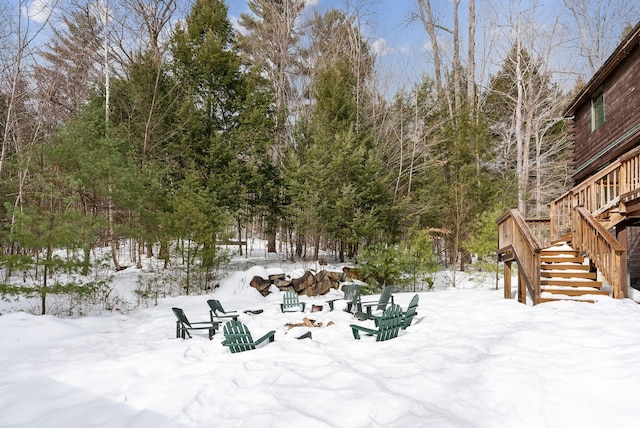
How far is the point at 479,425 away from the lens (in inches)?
116

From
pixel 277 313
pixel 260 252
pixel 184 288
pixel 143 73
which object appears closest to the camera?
pixel 277 313

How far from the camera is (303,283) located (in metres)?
12.9

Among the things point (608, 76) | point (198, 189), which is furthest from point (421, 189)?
point (198, 189)

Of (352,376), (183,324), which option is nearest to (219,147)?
(183,324)

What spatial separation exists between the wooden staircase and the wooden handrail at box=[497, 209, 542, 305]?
359 mm

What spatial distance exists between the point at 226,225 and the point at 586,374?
11.0m

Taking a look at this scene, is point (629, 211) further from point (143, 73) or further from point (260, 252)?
point (143, 73)

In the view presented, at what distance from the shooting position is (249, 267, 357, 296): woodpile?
12.5 meters

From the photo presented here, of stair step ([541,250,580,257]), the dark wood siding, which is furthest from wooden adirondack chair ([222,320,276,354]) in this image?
the dark wood siding

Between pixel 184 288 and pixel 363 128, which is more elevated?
pixel 363 128

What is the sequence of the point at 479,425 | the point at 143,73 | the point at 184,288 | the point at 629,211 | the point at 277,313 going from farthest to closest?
the point at 143,73
the point at 184,288
the point at 277,313
the point at 629,211
the point at 479,425

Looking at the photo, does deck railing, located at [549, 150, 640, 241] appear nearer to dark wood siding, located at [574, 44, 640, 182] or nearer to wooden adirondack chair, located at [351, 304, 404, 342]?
dark wood siding, located at [574, 44, 640, 182]

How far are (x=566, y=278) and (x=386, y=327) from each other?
5.12 m

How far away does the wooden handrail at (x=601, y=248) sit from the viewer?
688cm
